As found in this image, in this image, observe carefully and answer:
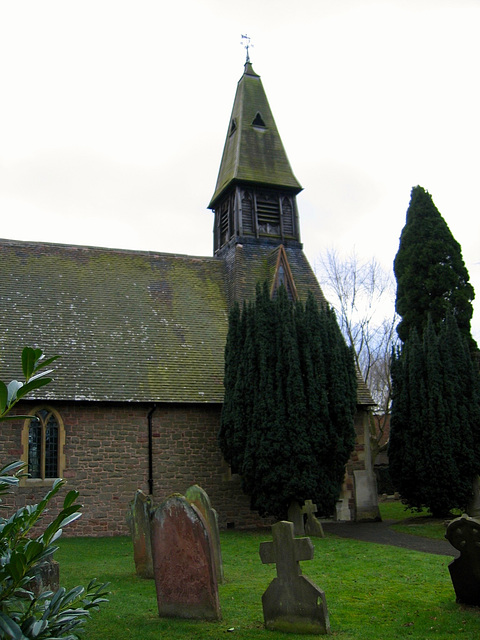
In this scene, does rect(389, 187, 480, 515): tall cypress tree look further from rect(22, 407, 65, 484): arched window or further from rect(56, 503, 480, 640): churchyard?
rect(22, 407, 65, 484): arched window

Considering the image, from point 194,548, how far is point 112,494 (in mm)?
9135

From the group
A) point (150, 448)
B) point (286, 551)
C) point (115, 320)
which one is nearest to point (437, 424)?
point (150, 448)

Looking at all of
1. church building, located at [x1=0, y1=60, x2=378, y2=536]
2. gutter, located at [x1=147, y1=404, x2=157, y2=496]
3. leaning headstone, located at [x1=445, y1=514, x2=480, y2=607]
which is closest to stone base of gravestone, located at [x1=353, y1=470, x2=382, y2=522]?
church building, located at [x1=0, y1=60, x2=378, y2=536]

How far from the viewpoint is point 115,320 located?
17.9 meters

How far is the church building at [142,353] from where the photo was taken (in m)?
15.2

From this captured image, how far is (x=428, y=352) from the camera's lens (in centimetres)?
1681

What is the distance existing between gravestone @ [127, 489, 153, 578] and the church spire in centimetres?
1277

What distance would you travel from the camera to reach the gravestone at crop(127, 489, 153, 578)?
9.27 m

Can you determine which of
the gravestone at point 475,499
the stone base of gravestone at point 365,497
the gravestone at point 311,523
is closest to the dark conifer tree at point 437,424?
the gravestone at point 475,499

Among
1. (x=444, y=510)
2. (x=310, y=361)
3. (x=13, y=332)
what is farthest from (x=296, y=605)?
(x=13, y=332)

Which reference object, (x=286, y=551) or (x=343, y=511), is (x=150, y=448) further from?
(x=286, y=551)

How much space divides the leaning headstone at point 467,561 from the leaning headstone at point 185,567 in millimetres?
2801

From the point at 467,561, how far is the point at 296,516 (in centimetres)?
736

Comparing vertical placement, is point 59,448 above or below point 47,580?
above
